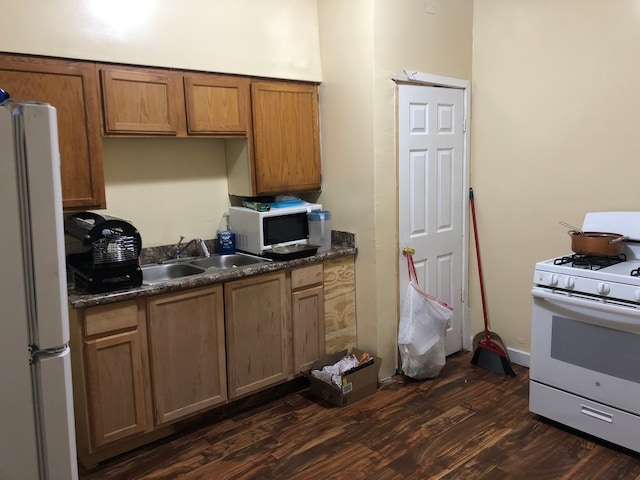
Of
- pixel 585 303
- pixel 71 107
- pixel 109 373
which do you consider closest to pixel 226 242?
pixel 109 373

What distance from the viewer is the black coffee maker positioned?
2557mm

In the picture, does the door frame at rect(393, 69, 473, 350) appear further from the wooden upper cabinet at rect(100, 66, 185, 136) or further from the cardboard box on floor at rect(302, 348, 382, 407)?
the wooden upper cabinet at rect(100, 66, 185, 136)

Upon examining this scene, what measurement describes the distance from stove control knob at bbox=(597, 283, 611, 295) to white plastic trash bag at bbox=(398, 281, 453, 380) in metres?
1.05

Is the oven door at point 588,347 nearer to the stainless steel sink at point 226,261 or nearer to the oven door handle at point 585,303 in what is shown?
the oven door handle at point 585,303

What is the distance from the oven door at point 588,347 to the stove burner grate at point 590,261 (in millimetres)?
182

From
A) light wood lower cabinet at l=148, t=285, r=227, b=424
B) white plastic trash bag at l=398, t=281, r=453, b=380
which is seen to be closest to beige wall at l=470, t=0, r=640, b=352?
white plastic trash bag at l=398, t=281, r=453, b=380

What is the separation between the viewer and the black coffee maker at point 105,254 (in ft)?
8.39

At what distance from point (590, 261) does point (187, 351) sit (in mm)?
2204

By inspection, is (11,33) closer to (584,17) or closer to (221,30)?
(221,30)

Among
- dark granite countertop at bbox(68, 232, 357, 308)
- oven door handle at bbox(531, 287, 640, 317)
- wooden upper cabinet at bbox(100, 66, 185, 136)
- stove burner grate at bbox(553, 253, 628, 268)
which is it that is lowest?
oven door handle at bbox(531, 287, 640, 317)

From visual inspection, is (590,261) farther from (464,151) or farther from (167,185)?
Result: (167,185)

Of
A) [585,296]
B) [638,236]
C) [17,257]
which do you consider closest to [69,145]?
[17,257]

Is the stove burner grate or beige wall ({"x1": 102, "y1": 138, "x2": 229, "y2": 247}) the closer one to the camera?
the stove burner grate

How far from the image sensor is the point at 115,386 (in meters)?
2.65
